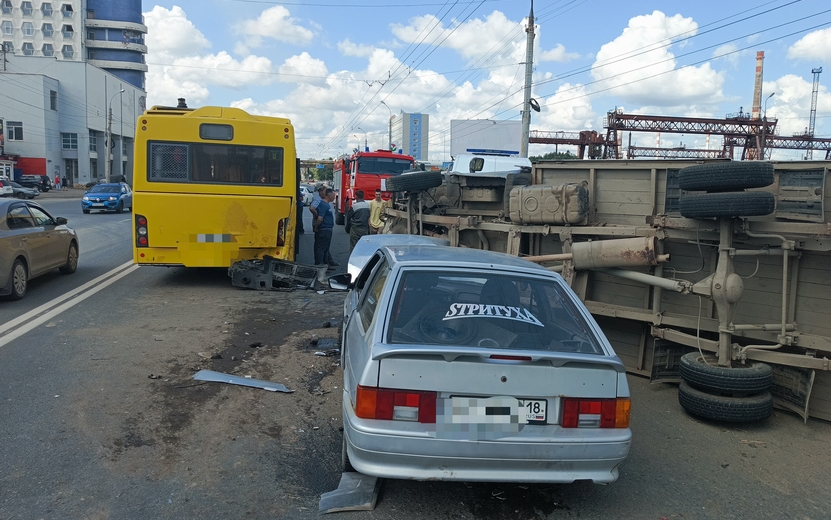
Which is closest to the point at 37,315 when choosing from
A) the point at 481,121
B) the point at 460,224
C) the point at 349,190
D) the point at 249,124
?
the point at 249,124

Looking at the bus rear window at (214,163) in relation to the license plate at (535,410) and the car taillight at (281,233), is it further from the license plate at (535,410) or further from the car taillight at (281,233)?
the license plate at (535,410)

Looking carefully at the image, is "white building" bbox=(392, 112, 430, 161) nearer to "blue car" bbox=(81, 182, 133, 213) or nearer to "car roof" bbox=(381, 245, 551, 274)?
"blue car" bbox=(81, 182, 133, 213)

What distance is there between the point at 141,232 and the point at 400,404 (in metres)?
8.38

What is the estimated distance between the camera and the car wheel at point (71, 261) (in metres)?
11.8

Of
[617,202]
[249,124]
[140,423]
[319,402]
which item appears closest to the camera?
[140,423]

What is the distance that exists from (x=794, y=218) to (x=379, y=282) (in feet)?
11.4

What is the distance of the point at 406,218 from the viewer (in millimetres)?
9789

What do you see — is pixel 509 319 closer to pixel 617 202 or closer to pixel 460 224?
pixel 617 202

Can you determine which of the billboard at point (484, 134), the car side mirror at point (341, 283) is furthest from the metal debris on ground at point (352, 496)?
the billboard at point (484, 134)

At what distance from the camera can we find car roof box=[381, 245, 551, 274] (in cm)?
412

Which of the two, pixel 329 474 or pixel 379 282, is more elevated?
pixel 379 282

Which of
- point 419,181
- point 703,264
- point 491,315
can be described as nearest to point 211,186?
point 419,181

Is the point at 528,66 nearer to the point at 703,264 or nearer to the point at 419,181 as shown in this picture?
the point at 419,181

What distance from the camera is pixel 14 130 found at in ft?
220
